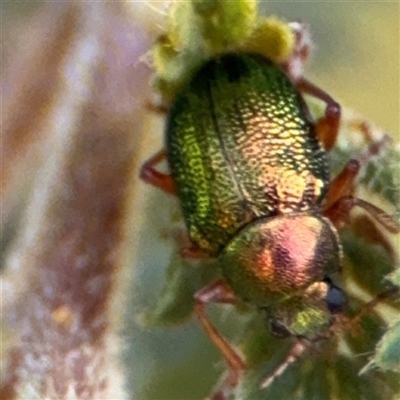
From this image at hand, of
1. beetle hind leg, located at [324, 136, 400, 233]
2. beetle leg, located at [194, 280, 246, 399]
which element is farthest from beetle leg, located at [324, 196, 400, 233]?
beetle leg, located at [194, 280, 246, 399]

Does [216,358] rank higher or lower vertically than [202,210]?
lower

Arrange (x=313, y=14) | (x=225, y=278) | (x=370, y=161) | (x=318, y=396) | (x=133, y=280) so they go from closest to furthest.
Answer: (x=318, y=396), (x=370, y=161), (x=225, y=278), (x=133, y=280), (x=313, y=14)

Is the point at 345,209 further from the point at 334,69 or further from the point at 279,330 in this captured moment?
the point at 334,69

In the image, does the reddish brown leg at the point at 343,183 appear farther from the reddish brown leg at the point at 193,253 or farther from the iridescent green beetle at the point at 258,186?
the reddish brown leg at the point at 193,253

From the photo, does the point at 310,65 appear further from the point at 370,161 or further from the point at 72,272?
the point at 72,272

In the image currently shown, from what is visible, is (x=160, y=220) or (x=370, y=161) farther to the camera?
(x=160, y=220)

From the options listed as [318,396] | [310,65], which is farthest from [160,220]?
[318,396]
